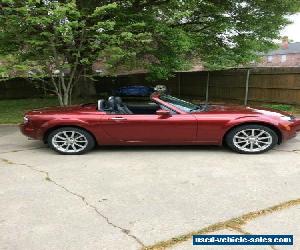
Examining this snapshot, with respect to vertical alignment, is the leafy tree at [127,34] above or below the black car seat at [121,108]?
above

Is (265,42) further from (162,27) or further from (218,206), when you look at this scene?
(218,206)

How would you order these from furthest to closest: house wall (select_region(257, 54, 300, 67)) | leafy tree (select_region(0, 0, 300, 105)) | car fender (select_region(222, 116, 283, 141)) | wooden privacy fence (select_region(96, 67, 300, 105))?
house wall (select_region(257, 54, 300, 67)), wooden privacy fence (select_region(96, 67, 300, 105)), leafy tree (select_region(0, 0, 300, 105)), car fender (select_region(222, 116, 283, 141))

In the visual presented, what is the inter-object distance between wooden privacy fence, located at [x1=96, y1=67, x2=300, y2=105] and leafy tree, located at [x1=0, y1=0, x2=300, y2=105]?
1.06m

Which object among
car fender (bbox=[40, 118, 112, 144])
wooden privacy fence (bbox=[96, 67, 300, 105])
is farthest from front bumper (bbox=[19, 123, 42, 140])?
wooden privacy fence (bbox=[96, 67, 300, 105])

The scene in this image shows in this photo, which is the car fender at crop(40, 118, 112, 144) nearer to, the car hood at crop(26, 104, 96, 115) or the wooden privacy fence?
the car hood at crop(26, 104, 96, 115)

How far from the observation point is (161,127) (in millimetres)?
6434

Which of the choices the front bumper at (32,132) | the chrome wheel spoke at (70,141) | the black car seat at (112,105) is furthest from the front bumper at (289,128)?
the front bumper at (32,132)

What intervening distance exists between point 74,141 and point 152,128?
1502 mm

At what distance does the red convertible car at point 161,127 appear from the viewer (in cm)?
639

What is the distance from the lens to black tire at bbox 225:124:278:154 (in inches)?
251

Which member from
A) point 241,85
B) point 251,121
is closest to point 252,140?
point 251,121

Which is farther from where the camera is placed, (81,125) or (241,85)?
(241,85)

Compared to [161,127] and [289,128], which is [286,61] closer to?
[289,128]

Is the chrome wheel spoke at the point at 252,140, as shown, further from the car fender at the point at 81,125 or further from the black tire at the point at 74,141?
the black tire at the point at 74,141
